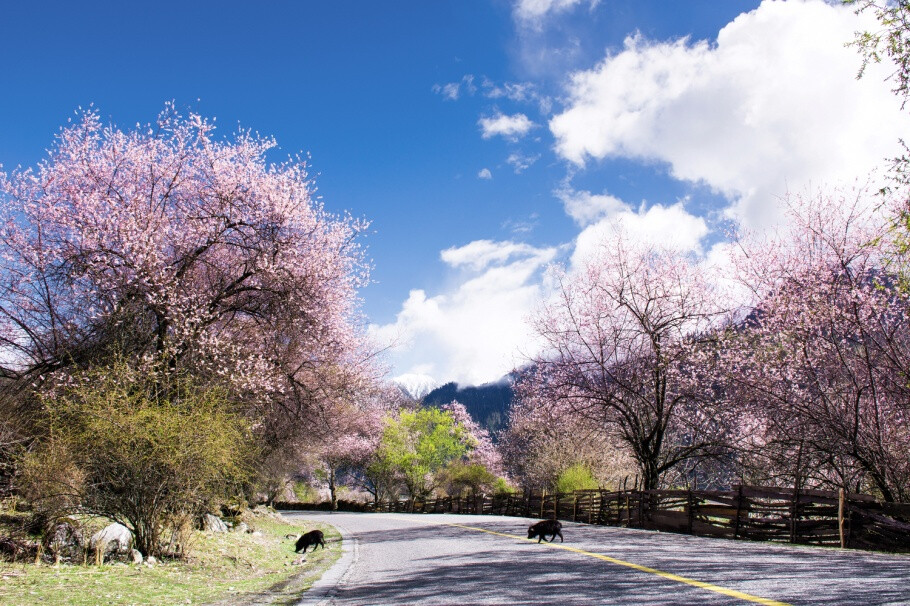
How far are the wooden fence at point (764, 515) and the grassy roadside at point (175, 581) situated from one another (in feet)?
31.3

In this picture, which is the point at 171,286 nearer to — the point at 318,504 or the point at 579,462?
the point at 579,462

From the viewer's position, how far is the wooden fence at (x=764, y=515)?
1127cm

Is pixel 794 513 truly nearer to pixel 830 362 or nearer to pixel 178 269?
pixel 830 362

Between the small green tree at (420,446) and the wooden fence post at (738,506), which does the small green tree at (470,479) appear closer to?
the small green tree at (420,446)

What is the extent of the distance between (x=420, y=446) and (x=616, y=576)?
4535 centimetres

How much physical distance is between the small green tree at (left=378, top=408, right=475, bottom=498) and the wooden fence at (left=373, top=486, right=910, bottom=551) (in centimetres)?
3079

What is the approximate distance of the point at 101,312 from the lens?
46.0 ft

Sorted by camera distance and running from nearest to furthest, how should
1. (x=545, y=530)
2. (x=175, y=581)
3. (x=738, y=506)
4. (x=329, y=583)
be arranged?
(x=329, y=583), (x=175, y=581), (x=545, y=530), (x=738, y=506)

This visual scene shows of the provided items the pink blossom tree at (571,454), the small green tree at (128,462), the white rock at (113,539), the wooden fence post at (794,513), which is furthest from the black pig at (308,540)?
the wooden fence post at (794,513)

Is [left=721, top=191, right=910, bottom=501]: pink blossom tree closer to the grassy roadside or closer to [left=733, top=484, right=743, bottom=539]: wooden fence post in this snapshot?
Answer: [left=733, top=484, right=743, bottom=539]: wooden fence post

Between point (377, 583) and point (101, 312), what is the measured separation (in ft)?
34.3

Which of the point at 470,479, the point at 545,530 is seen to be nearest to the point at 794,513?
the point at 545,530

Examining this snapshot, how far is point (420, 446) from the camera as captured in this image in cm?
5106

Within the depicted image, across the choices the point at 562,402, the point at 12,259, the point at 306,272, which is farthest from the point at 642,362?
the point at 12,259
